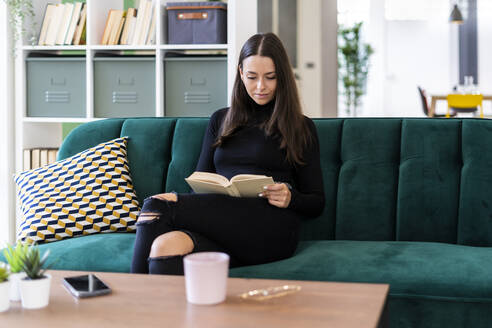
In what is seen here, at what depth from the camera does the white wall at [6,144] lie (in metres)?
3.36

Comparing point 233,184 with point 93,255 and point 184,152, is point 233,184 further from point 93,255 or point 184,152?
point 184,152

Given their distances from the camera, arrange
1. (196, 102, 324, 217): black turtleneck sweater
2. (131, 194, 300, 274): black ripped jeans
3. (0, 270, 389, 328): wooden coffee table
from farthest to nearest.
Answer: (196, 102, 324, 217): black turtleneck sweater
(131, 194, 300, 274): black ripped jeans
(0, 270, 389, 328): wooden coffee table

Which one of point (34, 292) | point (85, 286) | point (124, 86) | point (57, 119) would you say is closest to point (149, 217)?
point (85, 286)

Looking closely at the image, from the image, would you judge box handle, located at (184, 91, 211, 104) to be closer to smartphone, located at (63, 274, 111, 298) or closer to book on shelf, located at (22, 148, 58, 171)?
book on shelf, located at (22, 148, 58, 171)

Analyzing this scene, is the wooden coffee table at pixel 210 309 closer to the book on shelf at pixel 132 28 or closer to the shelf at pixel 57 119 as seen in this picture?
the shelf at pixel 57 119

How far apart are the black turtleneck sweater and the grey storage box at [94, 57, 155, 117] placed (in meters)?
1.15

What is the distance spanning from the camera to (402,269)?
1.81 m

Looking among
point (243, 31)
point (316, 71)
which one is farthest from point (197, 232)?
point (316, 71)

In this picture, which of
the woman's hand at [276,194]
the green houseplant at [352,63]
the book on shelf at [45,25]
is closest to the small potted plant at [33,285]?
the woman's hand at [276,194]

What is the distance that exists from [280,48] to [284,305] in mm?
1272

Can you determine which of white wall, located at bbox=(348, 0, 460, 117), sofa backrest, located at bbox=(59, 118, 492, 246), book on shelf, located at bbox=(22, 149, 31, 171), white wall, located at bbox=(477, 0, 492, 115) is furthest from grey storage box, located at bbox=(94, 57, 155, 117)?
white wall, located at bbox=(477, 0, 492, 115)

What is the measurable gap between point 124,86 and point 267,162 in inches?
57.5

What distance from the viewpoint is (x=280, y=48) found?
2.24m

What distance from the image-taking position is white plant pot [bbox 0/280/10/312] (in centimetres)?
119
